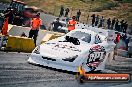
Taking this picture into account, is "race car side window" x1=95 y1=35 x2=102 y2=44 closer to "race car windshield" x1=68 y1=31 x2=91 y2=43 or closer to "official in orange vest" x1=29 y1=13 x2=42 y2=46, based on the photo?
"race car windshield" x1=68 y1=31 x2=91 y2=43

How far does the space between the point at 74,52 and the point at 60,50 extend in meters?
0.48

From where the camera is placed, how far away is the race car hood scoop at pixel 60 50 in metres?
10.8

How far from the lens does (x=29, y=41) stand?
16.7 m

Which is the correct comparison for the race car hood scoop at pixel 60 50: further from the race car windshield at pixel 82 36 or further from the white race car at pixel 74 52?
the race car windshield at pixel 82 36

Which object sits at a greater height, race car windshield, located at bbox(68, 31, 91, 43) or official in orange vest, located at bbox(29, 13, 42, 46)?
race car windshield, located at bbox(68, 31, 91, 43)

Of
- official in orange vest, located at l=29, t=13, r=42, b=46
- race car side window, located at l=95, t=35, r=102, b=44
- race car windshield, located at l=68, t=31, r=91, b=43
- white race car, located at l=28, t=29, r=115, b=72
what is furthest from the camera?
official in orange vest, located at l=29, t=13, r=42, b=46

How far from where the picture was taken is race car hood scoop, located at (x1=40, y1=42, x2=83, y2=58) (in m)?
10.8

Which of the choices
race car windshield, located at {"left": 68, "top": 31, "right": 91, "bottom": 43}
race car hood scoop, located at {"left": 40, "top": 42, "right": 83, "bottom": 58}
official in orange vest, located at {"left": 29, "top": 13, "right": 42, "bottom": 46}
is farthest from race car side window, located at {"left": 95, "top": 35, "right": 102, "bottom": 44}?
official in orange vest, located at {"left": 29, "top": 13, "right": 42, "bottom": 46}

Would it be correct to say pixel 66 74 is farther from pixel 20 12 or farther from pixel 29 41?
pixel 20 12

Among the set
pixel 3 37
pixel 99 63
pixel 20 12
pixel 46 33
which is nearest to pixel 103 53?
pixel 99 63

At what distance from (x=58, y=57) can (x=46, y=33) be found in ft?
36.3

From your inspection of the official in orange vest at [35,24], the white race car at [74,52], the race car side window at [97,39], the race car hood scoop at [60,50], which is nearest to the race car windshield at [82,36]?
the white race car at [74,52]

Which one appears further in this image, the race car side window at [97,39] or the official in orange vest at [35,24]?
the official in orange vest at [35,24]

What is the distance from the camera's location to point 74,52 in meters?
10.9
